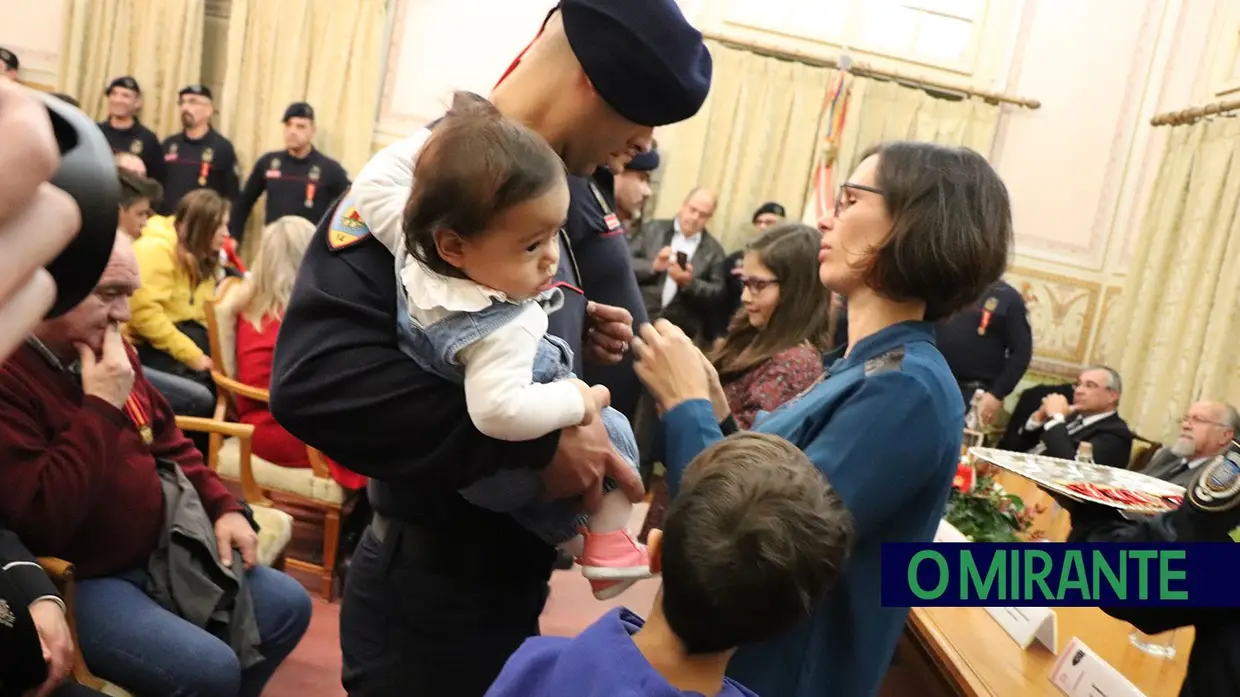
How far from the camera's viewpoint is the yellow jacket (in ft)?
13.0

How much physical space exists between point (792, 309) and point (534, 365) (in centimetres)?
169

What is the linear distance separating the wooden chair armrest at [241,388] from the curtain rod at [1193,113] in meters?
5.87

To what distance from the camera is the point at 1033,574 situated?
1.01 metres

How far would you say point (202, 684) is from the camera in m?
2.01

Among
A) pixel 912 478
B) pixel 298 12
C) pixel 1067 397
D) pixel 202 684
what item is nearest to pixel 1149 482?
pixel 912 478

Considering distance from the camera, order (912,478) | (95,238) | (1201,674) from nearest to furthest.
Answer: (95,238)
(912,478)
(1201,674)

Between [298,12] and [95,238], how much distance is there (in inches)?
275

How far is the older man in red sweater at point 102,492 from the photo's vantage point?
188 cm

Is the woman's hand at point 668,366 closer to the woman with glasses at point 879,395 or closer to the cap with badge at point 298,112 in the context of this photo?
the woman with glasses at point 879,395

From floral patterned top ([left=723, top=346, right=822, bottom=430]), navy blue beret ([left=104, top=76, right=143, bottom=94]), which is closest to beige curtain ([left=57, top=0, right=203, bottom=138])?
navy blue beret ([left=104, top=76, right=143, bottom=94])

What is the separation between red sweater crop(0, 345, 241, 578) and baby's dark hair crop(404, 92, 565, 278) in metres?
1.18

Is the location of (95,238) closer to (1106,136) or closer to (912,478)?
(912,478)

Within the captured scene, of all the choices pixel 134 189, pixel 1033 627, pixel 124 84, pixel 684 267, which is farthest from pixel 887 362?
pixel 124 84

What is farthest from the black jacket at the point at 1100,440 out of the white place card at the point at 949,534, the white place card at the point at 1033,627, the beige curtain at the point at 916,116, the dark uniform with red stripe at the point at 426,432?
the dark uniform with red stripe at the point at 426,432
